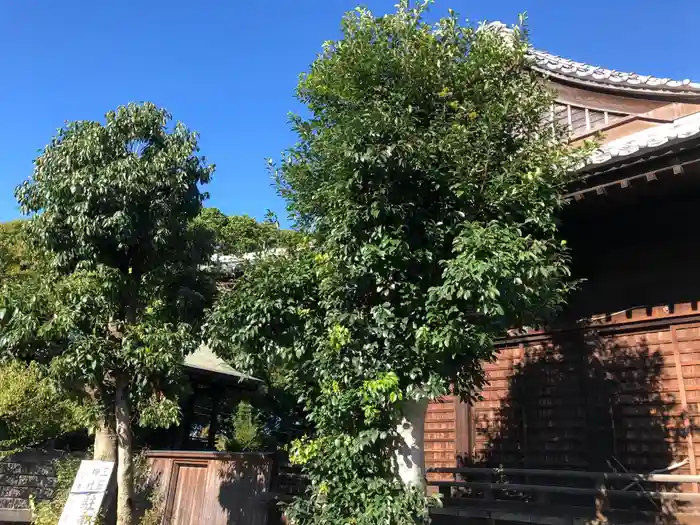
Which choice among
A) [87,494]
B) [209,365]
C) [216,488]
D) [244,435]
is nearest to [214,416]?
Result: [209,365]

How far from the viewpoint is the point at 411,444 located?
17.0ft

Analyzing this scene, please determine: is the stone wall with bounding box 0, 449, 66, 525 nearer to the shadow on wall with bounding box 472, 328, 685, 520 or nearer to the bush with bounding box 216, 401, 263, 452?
the bush with bounding box 216, 401, 263, 452

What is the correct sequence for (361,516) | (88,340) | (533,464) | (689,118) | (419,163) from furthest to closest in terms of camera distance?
(689,118) < (533,464) < (88,340) < (419,163) < (361,516)

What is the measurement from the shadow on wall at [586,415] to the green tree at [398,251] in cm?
290

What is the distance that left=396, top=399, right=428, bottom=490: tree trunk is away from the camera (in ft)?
16.8

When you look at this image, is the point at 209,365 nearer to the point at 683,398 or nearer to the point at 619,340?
the point at 619,340

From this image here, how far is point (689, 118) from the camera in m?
8.55

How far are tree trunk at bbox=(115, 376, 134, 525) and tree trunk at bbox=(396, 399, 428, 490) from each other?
13.7ft

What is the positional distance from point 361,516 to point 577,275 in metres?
5.15

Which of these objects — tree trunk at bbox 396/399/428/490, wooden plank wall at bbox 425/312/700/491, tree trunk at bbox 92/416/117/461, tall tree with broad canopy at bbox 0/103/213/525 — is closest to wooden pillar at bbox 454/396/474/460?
wooden plank wall at bbox 425/312/700/491

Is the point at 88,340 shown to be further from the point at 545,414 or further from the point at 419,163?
the point at 545,414

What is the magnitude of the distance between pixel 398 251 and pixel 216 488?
21.5ft

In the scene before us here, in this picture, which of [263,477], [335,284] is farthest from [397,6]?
[263,477]

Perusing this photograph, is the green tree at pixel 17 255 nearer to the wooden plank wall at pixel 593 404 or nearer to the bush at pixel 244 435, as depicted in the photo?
the bush at pixel 244 435
